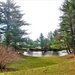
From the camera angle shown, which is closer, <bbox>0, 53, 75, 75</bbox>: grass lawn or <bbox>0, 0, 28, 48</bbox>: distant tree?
<bbox>0, 53, 75, 75</bbox>: grass lawn

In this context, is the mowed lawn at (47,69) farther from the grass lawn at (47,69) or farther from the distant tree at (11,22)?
the distant tree at (11,22)

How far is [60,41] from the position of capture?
2891 cm

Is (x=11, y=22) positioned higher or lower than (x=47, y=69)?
higher

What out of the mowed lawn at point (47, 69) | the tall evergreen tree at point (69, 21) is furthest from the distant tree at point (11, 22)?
the mowed lawn at point (47, 69)

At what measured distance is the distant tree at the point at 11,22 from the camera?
96.2ft

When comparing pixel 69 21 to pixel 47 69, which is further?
pixel 69 21

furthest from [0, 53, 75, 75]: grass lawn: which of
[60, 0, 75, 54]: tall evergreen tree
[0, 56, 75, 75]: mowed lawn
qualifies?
[60, 0, 75, 54]: tall evergreen tree

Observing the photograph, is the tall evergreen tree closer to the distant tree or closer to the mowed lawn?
the distant tree

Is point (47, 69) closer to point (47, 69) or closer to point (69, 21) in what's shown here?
point (47, 69)

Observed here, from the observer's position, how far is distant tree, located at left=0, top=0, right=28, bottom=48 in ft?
96.2

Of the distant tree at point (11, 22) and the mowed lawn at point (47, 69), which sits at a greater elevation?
the distant tree at point (11, 22)

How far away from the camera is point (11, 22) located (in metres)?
29.9

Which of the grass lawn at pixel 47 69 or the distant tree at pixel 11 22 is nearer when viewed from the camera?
the grass lawn at pixel 47 69

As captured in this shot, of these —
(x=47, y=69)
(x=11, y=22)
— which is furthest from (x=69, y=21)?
(x=47, y=69)
